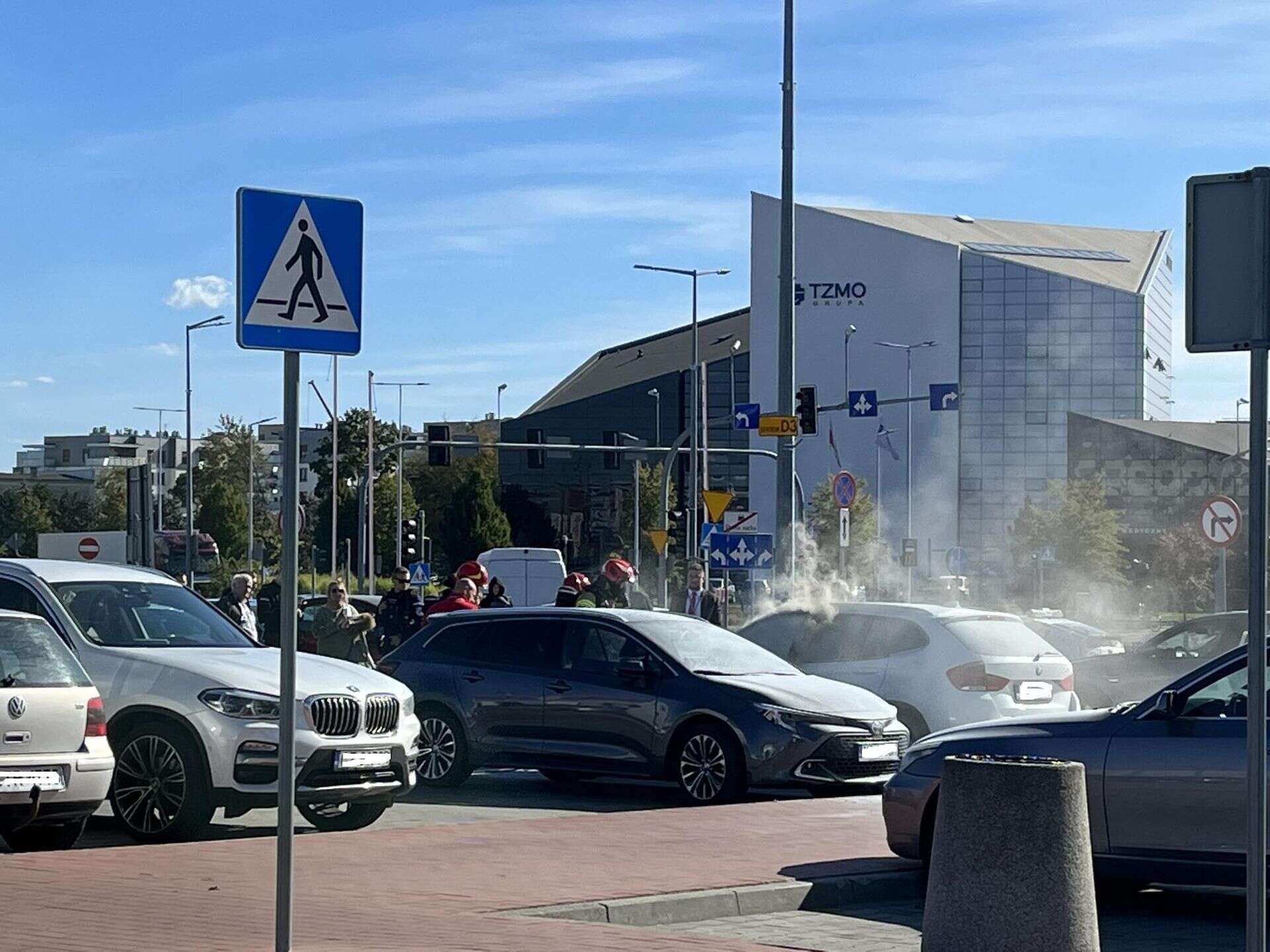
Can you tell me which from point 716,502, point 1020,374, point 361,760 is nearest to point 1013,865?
point 361,760

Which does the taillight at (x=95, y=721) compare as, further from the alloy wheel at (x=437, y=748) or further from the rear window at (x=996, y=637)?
the rear window at (x=996, y=637)

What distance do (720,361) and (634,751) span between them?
379 ft

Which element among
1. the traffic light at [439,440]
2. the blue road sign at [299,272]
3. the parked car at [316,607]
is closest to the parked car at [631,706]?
the blue road sign at [299,272]

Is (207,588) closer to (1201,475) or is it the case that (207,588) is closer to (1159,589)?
(1159,589)

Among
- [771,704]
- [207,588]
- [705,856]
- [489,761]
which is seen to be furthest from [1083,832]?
[207,588]

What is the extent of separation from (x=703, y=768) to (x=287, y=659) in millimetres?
8934

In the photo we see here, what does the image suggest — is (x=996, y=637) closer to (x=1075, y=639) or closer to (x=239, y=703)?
(x=239, y=703)

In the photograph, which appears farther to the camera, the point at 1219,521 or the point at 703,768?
the point at 1219,521

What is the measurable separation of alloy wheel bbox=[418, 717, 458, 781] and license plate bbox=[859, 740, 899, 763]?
3.60 metres

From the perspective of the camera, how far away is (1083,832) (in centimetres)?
734

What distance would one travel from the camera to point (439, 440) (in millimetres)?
50188

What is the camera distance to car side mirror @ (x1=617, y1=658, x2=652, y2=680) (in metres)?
15.5

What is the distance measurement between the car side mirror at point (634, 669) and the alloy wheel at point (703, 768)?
0.68m

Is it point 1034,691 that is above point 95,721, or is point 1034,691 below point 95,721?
below
